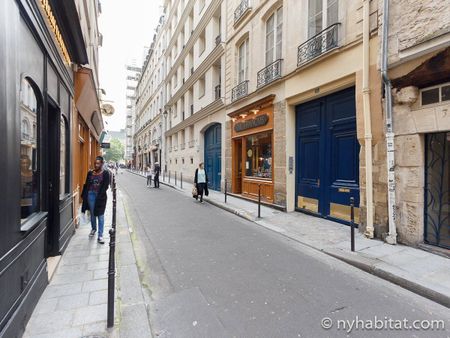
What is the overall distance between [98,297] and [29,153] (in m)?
2.00

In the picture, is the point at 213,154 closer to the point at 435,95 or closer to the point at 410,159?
the point at 410,159

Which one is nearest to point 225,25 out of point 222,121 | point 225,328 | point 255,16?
point 255,16

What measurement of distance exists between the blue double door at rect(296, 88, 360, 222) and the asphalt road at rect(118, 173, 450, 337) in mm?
2405

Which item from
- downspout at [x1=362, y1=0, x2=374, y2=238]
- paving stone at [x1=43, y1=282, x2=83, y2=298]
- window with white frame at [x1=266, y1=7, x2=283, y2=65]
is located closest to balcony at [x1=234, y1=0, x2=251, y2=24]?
window with white frame at [x1=266, y1=7, x2=283, y2=65]

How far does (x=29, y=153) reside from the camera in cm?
345

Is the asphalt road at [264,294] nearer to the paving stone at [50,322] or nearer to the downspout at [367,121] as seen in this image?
the paving stone at [50,322]

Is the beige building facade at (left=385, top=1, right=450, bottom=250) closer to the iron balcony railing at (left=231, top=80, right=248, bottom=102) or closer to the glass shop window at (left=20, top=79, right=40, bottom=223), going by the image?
the glass shop window at (left=20, top=79, right=40, bottom=223)

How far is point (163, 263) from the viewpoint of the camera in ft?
15.2

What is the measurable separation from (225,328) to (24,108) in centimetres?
329

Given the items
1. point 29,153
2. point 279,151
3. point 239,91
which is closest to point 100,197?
point 29,153

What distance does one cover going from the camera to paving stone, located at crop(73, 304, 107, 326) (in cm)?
282

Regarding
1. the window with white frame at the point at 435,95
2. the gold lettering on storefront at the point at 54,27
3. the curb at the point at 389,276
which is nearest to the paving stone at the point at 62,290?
the gold lettering on storefront at the point at 54,27

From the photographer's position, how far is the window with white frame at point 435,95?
15.7ft

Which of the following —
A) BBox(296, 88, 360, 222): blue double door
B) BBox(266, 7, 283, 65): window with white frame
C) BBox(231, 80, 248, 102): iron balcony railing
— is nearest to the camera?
BBox(296, 88, 360, 222): blue double door
